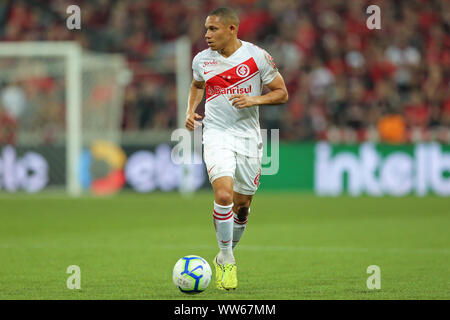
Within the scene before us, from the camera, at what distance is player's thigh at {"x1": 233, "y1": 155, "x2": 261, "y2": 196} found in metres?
7.41

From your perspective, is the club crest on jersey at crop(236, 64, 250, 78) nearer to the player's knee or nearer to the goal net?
the player's knee

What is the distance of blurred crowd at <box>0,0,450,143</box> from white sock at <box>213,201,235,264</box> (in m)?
12.9

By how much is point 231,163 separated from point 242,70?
2.62 feet

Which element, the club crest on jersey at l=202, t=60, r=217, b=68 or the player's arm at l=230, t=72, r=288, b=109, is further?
the club crest on jersey at l=202, t=60, r=217, b=68

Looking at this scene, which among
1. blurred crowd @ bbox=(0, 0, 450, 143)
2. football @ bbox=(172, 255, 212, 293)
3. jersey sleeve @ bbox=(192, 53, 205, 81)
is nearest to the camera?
football @ bbox=(172, 255, 212, 293)

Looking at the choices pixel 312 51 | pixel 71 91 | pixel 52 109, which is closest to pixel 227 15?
pixel 71 91

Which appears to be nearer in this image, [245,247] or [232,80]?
[232,80]

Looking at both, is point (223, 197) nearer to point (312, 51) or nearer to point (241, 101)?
point (241, 101)

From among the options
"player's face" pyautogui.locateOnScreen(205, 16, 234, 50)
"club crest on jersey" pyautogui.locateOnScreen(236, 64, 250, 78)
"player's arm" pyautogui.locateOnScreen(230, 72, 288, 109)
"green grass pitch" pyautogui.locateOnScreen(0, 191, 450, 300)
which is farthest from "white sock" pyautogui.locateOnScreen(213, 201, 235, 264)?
"player's face" pyautogui.locateOnScreen(205, 16, 234, 50)

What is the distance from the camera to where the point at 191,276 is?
259 inches

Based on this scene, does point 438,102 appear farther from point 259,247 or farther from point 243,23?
point 259,247

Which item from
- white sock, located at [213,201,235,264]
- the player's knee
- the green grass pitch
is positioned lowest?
the green grass pitch

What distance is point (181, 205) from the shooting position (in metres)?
16.8
